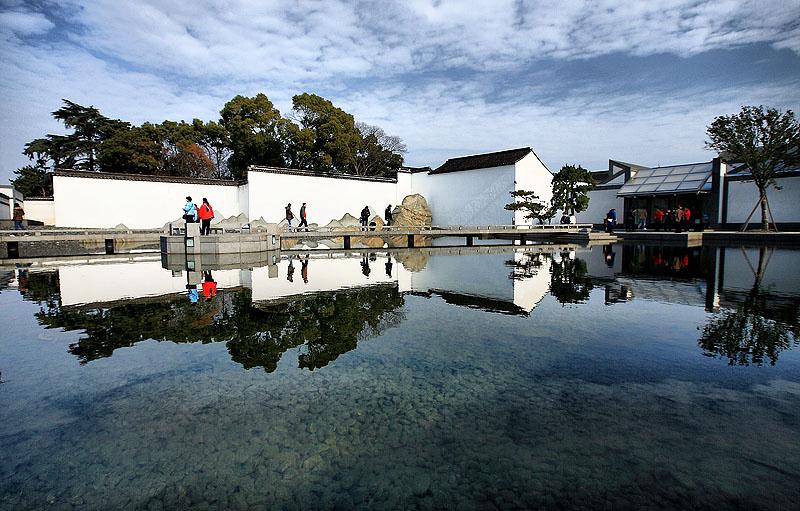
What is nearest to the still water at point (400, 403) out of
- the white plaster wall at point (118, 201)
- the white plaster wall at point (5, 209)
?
the white plaster wall at point (118, 201)

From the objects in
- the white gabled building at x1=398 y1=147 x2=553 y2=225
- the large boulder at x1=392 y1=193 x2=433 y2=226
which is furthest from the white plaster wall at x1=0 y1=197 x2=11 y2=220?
the white gabled building at x1=398 y1=147 x2=553 y2=225

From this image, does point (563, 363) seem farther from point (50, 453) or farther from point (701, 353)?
point (50, 453)

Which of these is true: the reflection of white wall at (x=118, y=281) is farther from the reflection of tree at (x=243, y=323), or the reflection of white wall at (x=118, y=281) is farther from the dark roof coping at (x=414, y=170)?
the dark roof coping at (x=414, y=170)

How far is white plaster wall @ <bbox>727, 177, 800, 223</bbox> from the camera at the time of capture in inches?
993

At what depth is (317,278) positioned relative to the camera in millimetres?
10555

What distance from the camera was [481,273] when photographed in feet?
38.0

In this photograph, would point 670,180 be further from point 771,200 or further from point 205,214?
point 205,214

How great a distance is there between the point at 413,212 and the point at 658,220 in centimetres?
1770

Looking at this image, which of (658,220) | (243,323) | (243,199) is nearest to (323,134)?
(243,199)

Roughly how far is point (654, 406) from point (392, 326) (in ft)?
11.0

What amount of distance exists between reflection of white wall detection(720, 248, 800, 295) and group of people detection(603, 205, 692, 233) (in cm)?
927

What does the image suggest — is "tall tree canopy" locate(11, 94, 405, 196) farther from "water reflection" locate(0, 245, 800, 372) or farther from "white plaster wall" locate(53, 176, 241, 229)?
"water reflection" locate(0, 245, 800, 372)

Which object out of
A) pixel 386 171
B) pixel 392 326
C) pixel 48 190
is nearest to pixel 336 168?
pixel 386 171

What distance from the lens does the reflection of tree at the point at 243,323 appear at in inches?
200
